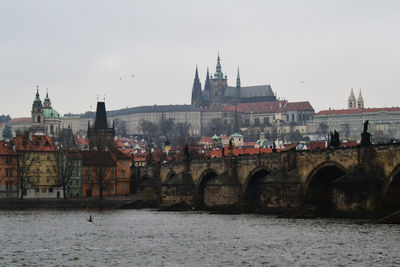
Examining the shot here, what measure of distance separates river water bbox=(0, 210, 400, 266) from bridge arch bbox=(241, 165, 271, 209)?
7.38 meters

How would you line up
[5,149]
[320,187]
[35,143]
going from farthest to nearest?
1. [35,143]
2. [5,149]
3. [320,187]

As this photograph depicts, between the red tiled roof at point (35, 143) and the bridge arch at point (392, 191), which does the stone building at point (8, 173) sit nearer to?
the red tiled roof at point (35, 143)

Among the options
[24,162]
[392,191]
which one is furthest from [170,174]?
[392,191]

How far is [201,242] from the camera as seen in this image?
52156mm

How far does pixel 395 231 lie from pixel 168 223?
22.8 metres

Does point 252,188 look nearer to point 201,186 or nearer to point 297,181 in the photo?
point 297,181

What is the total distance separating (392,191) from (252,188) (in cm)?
2360

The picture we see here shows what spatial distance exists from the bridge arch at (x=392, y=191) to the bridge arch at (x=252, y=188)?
68.1 feet

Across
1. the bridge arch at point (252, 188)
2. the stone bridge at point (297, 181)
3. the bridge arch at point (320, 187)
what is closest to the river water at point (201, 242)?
the stone bridge at point (297, 181)

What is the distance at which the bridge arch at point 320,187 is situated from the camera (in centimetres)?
6762

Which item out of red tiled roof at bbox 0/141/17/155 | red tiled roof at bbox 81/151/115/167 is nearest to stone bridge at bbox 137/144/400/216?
red tiled roof at bbox 81/151/115/167

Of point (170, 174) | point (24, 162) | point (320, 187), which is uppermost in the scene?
point (24, 162)

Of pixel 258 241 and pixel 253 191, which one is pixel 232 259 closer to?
pixel 258 241

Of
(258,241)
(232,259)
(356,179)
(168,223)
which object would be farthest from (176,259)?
(168,223)
